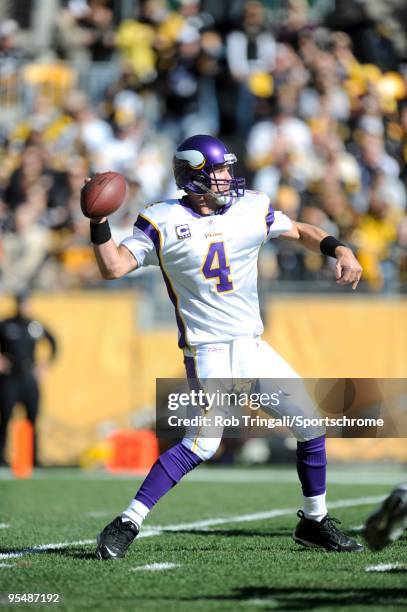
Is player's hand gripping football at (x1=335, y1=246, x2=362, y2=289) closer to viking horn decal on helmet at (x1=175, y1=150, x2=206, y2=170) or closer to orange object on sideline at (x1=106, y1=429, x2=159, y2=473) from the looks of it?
viking horn decal on helmet at (x1=175, y1=150, x2=206, y2=170)

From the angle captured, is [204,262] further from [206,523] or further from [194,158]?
[206,523]

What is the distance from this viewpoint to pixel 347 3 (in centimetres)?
1625

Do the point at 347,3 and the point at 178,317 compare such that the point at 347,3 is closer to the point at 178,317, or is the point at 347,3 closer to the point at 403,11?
the point at 403,11

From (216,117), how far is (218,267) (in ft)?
31.3

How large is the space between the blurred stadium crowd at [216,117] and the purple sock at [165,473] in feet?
25.4

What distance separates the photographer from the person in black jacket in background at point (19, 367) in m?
12.1

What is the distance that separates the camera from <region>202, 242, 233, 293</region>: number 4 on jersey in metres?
5.25

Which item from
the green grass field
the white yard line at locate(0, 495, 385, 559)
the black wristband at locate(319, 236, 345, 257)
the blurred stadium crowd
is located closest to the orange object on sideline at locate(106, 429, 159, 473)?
the blurred stadium crowd

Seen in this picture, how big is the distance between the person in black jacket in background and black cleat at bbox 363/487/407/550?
8.06 meters

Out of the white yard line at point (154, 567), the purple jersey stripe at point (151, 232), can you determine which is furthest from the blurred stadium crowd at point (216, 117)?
the white yard line at point (154, 567)

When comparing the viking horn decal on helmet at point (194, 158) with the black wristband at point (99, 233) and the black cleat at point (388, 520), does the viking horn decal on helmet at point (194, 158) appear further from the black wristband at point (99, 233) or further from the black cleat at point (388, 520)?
the black cleat at point (388, 520)

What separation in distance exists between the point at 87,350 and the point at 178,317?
25.0ft

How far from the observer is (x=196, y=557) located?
5.10 m

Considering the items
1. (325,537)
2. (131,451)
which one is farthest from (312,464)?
(131,451)
